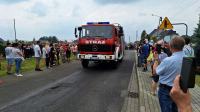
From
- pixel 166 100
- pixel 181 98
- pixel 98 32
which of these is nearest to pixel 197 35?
pixel 98 32

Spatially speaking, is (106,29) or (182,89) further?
(106,29)

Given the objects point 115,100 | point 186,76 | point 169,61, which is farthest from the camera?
point 115,100

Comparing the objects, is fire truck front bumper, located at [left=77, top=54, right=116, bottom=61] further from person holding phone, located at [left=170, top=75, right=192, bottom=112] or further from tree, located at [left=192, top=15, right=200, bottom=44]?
person holding phone, located at [left=170, top=75, right=192, bottom=112]

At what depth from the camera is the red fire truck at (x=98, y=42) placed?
2478 centimetres

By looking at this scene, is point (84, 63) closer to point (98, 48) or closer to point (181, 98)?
point (98, 48)

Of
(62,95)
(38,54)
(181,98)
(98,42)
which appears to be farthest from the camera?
(98,42)

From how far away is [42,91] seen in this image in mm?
14789

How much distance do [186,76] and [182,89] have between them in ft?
0.47

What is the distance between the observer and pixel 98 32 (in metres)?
25.2

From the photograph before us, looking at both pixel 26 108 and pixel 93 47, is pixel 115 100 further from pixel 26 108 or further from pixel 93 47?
pixel 93 47

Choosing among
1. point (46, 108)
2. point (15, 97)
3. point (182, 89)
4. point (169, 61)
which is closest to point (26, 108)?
point (46, 108)

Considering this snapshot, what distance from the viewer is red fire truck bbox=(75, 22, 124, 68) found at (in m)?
24.8

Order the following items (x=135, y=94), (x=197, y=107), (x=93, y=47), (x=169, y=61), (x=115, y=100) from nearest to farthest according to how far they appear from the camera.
Answer: (x=169, y=61) → (x=197, y=107) → (x=115, y=100) → (x=135, y=94) → (x=93, y=47)

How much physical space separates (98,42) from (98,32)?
0.74 meters
